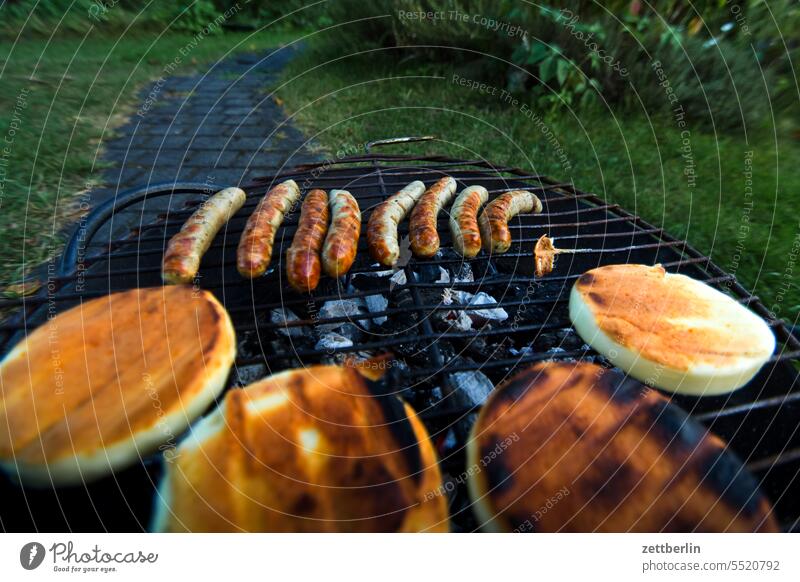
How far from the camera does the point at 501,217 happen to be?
7.88ft

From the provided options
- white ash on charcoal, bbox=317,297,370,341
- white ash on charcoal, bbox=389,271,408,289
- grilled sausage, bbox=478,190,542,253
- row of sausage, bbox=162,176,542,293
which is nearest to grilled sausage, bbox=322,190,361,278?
row of sausage, bbox=162,176,542,293

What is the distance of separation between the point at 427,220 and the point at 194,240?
1086mm

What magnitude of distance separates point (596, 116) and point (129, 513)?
621cm

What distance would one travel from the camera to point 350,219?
230cm

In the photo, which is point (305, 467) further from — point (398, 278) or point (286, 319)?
point (398, 278)

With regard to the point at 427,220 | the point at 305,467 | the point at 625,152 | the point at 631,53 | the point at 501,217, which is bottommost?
the point at 305,467

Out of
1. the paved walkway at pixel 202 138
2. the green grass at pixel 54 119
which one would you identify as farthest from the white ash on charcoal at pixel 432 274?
the green grass at pixel 54 119

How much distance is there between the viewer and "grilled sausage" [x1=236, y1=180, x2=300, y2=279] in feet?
6.67

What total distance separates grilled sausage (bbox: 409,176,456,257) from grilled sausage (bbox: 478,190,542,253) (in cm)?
27

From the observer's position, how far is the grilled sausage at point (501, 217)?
2.34m

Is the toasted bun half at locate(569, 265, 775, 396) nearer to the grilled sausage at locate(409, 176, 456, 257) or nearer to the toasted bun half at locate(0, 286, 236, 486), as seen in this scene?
the grilled sausage at locate(409, 176, 456, 257)

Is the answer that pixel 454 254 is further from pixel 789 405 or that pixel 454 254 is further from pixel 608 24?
pixel 608 24

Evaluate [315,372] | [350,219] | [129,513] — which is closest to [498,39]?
[350,219]

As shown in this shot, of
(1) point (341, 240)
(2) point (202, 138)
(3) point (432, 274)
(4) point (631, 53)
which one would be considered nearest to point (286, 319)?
(1) point (341, 240)
